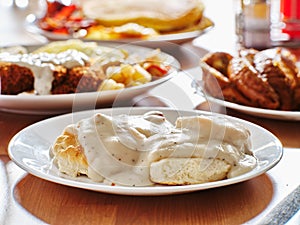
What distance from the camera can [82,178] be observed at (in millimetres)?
1053

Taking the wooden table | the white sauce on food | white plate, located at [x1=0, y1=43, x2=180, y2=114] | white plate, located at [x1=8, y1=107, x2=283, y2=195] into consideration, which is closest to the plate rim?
the white sauce on food

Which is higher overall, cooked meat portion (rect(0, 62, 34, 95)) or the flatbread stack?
cooked meat portion (rect(0, 62, 34, 95))

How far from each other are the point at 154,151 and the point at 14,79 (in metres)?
0.63

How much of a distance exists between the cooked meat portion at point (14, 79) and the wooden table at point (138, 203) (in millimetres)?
400

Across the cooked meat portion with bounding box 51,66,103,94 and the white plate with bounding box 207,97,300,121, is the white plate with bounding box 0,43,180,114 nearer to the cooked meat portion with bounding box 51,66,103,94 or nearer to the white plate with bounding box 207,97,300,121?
the cooked meat portion with bounding box 51,66,103,94

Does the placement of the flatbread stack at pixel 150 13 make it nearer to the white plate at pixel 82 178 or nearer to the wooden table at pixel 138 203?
the white plate at pixel 82 178

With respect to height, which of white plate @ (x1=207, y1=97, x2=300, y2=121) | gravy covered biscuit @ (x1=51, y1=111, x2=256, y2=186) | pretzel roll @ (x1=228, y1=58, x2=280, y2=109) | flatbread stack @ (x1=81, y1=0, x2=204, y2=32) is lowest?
flatbread stack @ (x1=81, y1=0, x2=204, y2=32)

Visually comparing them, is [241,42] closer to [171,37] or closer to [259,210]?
[171,37]

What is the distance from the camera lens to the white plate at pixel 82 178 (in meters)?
0.97

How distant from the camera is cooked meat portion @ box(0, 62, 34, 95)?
1.56 m

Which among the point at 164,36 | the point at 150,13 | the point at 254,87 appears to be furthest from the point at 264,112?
the point at 150,13

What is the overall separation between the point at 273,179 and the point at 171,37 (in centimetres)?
95

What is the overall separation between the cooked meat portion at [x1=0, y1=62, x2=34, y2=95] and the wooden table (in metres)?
0.40

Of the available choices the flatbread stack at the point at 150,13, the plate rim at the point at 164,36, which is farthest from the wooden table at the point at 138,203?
the flatbread stack at the point at 150,13
